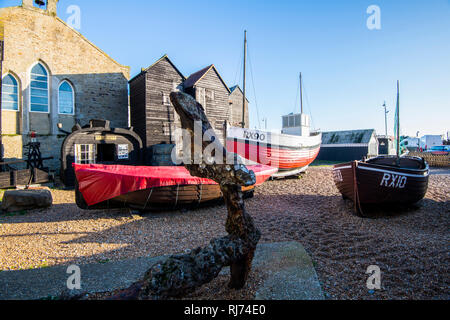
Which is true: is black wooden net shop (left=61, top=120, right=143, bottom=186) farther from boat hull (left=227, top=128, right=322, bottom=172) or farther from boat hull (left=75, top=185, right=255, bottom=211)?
boat hull (left=75, top=185, right=255, bottom=211)

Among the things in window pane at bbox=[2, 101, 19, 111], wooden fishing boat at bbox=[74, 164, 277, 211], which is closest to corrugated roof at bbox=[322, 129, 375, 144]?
wooden fishing boat at bbox=[74, 164, 277, 211]

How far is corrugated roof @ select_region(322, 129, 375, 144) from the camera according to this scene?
28.6m

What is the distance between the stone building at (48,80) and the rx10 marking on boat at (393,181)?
18209 millimetres

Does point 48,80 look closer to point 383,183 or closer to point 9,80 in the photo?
point 9,80

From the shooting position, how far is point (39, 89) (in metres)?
15.5

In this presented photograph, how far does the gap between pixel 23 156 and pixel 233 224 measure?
17136 millimetres

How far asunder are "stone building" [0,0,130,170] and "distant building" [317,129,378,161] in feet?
84.8

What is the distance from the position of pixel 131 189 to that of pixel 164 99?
39.6ft

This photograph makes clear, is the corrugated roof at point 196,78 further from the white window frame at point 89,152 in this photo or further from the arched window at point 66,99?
the white window frame at point 89,152

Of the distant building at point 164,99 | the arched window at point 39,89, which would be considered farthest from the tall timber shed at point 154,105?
the arched window at point 39,89

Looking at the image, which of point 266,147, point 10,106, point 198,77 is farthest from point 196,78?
point 10,106

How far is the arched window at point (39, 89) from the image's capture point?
50.1 ft

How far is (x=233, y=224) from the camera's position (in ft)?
9.92
